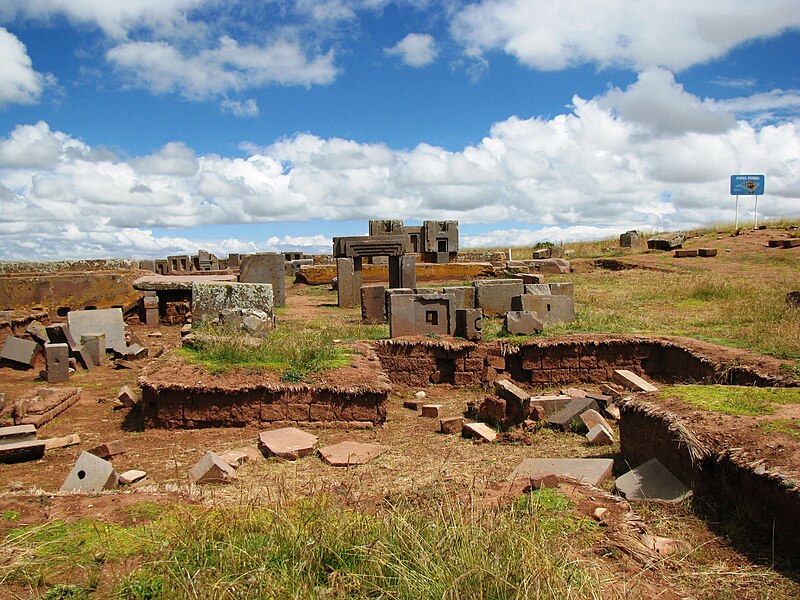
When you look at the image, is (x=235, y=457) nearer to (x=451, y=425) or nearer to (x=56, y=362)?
Answer: (x=451, y=425)

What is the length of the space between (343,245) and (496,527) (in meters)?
14.5

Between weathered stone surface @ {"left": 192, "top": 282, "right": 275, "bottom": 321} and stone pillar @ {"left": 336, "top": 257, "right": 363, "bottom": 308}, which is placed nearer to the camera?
weathered stone surface @ {"left": 192, "top": 282, "right": 275, "bottom": 321}

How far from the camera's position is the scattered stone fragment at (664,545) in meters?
3.99

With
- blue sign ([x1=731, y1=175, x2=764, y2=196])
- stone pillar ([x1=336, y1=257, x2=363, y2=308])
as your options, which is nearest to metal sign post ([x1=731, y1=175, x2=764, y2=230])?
blue sign ([x1=731, y1=175, x2=764, y2=196])

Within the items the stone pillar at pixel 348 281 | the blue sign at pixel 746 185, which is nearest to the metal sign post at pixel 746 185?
the blue sign at pixel 746 185

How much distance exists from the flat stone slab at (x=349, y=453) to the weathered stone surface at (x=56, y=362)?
17.6 ft

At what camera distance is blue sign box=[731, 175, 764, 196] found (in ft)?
99.4

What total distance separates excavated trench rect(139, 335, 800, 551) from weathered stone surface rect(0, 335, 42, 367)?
3.99 m

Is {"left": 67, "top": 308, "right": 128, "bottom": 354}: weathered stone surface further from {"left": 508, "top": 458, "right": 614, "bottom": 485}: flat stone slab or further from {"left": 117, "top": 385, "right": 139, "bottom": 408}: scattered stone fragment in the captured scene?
{"left": 508, "top": 458, "right": 614, "bottom": 485}: flat stone slab

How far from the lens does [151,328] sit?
553 inches

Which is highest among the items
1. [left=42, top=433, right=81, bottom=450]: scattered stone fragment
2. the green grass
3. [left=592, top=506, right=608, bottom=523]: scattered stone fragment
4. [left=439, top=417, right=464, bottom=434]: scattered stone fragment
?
the green grass

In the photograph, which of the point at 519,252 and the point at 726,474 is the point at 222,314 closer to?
the point at 726,474

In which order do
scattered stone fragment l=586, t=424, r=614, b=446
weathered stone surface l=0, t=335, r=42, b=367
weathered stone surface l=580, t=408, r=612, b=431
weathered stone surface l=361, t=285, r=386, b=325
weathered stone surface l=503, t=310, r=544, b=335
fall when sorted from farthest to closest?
1. weathered stone surface l=361, t=285, r=386, b=325
2. weathered stone surface l=503, t=310, r=544, b=335
3. weathered stone surface l=0, t=335, r=42, b=367
4. weathered stone surface l=580, t=408, r=612, b=431
5. scattered stone fragment l=586, t=424, r=614, b=446

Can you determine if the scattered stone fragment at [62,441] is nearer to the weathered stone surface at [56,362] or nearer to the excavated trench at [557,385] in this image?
the excavated trench at [557,385]
